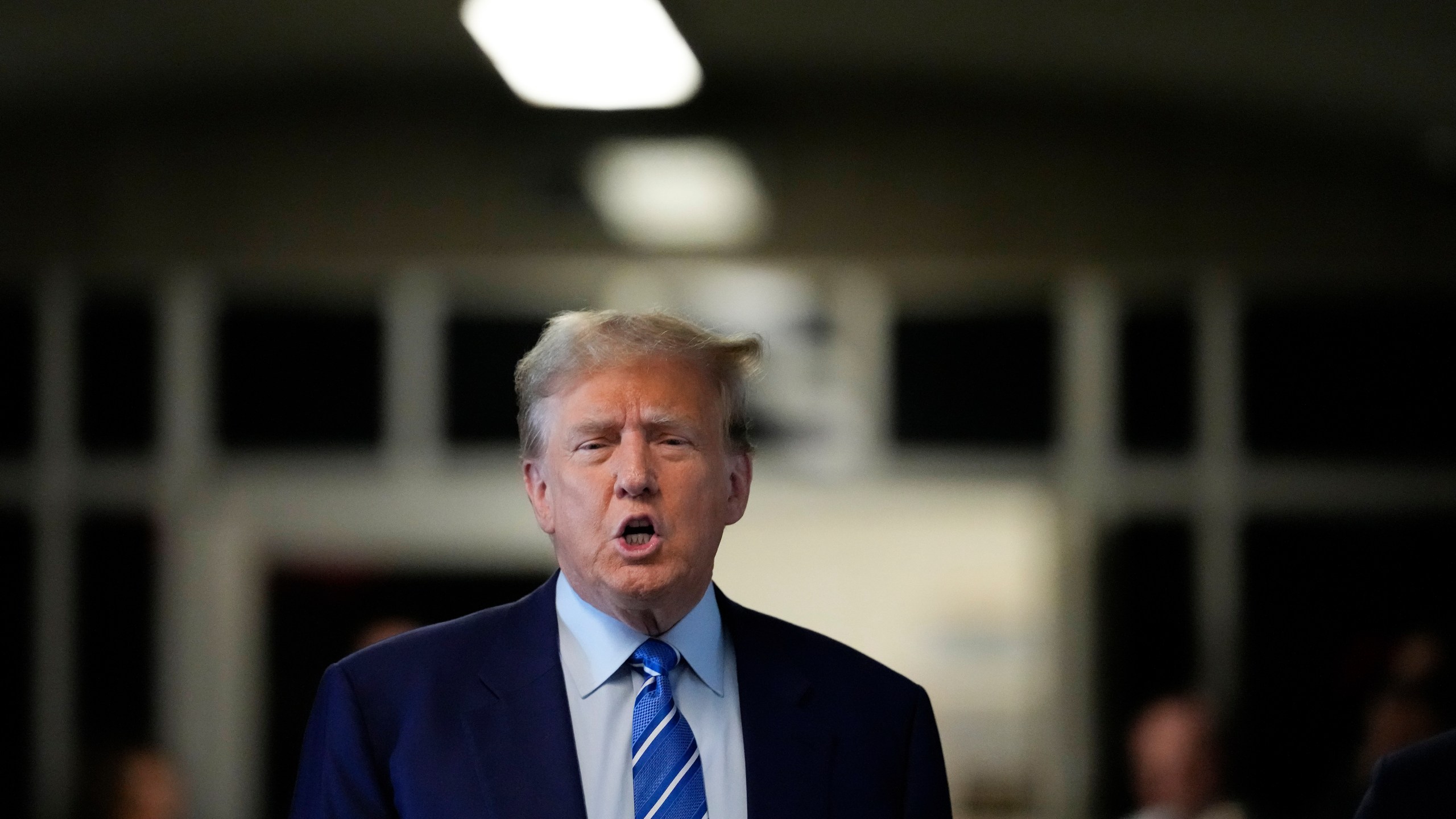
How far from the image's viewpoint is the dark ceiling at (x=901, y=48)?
14.9 feet

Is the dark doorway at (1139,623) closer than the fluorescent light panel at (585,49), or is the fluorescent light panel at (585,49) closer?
the fluorescent light panel at (585,49)

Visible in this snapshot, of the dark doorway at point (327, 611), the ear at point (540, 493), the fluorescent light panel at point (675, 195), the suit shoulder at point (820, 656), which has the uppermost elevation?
the fluorescent light panel at point (675, 195)

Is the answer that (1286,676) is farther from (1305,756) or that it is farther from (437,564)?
(437,564)

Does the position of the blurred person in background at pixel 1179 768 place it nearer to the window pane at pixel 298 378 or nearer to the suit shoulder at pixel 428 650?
the window pane at pixel 298 378

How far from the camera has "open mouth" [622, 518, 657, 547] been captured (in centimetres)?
139

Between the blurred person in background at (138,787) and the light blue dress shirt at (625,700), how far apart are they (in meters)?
4.33

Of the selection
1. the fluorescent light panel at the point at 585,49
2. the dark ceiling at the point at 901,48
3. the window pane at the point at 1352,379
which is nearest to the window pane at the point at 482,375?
the dark ceiling at the point at 901,48

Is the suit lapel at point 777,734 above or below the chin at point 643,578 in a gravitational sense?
below

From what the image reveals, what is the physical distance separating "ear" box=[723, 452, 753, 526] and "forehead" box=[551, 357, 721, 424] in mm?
58

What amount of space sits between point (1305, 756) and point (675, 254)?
2947 millimetres

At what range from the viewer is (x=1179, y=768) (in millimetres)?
4582

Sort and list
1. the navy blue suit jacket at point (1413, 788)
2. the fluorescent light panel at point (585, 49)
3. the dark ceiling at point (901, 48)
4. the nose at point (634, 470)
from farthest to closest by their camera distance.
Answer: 1. the dark ceiling at point (901, 48)
2. the fluorescent light panel at point (585, 49)
3. the navy blue suit jacket at point (1413, 788)
4. the nose at point (634, 470)

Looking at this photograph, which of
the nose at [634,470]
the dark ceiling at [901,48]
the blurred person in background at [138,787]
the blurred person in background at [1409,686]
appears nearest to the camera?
the nose at [634,470]

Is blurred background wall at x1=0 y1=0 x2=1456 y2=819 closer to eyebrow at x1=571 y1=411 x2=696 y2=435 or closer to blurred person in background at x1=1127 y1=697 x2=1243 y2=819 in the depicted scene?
blurred person in background at x1=1127 y1=697 x2=1243 y2=819
